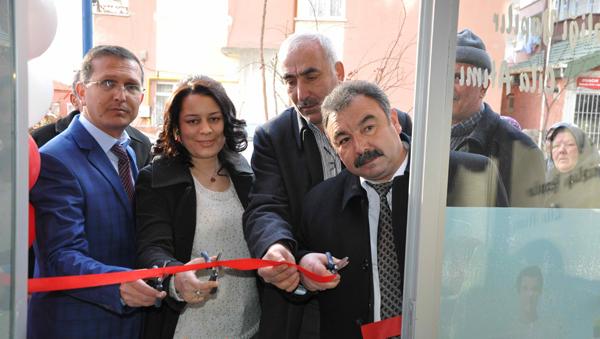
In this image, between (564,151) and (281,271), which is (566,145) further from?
(281,271)

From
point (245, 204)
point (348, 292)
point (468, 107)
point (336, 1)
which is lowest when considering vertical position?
point (348, 292)

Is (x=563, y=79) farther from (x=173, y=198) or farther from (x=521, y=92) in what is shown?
(x=173, y=198)

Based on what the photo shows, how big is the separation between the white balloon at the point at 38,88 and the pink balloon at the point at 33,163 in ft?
2.32

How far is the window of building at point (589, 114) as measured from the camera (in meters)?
1.50

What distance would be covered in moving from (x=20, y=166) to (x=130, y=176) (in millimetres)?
788

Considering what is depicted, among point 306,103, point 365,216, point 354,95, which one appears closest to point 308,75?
point 306,103

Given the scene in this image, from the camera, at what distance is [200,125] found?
218 cm

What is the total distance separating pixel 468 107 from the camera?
1485 millimetres

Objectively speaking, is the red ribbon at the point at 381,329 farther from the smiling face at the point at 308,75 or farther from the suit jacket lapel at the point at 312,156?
the smiling face at the point at 308,75

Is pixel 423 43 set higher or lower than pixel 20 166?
higher

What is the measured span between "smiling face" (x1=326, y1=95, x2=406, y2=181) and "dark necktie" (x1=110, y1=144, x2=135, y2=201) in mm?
878

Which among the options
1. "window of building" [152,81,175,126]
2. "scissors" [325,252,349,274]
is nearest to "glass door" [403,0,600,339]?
"scissors" [325,252,349,274]

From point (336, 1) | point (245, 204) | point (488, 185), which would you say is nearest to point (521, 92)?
point (488, 185)

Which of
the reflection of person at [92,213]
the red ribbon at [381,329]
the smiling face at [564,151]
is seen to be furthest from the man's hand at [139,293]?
the smiling face at [564,151]
